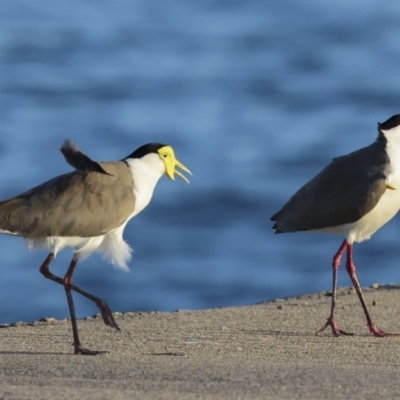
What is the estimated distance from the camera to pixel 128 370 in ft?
20.8

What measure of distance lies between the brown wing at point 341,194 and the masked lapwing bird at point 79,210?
146cm

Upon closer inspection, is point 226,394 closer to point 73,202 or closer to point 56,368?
point 56,368

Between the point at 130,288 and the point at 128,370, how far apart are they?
1184 centimetres

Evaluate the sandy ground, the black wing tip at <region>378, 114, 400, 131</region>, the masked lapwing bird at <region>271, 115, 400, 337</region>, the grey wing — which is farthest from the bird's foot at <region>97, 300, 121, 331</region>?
the black wing tip at <region>378, 114, 400, 131</region>

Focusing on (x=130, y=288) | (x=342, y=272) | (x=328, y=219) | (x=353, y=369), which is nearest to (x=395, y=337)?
(x=328, y=219)

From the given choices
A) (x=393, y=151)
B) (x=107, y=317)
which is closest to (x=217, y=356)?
(x=107, y=317)

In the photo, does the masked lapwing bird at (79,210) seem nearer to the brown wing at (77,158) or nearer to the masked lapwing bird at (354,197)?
the brown wing at (77,158)

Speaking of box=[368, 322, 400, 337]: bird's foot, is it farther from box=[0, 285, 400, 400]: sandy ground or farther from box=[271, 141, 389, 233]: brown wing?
box=[271, 141, 389, 233]: brown wing

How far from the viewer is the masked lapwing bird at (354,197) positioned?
907cm

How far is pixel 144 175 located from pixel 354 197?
172 cm

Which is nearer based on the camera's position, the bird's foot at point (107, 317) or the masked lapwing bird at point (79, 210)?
the masked lapwing bird at point (79, 210)

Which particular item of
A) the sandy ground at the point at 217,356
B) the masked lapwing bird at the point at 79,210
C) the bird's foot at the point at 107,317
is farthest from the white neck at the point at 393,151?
the bird's foot at the point at 107,317

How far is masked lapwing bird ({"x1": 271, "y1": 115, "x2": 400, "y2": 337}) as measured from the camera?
9.07m

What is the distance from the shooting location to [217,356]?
7227mm
